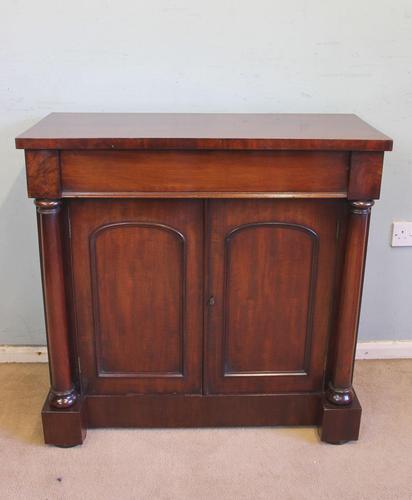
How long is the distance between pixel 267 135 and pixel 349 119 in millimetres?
397

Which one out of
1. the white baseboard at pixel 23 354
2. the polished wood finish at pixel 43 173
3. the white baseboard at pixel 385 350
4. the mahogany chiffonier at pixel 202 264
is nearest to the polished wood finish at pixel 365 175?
the mahogany chiffonier at pixel 202 264

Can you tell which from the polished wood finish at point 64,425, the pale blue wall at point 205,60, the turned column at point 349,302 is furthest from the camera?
the pale blue wall at point 205,60

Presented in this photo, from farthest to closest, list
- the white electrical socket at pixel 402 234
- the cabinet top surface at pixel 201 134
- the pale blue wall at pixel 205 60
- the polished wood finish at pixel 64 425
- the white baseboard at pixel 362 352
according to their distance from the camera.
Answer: the white baseboard at pixel 362 352 < the white electrical socket at pixel 402 234 < the pale blue wall at pixel 205 60 < the polished wood finish at pixel 64 425 < the cabinet top surface at pixel 201 134

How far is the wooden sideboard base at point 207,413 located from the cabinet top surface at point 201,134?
0.73 meters

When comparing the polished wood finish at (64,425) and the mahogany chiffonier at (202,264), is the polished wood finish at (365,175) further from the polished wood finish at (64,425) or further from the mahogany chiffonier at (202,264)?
the polished wood finish at (64,425)

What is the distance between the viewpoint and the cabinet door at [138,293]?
5.34 feet

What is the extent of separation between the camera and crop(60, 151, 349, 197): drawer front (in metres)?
1.53

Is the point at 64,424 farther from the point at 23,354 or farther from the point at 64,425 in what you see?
the point at 23,354

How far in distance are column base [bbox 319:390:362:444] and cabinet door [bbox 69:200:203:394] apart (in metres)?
0.36

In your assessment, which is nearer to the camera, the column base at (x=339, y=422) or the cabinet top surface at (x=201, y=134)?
the cabinet top surface at (x=201, y=134)

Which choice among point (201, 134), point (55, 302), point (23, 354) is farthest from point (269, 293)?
point (23, 354)

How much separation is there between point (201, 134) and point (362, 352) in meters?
1.10

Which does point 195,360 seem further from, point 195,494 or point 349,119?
point 349,119

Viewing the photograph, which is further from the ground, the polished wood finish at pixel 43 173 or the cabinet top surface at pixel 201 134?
the cabinet top surface at pixel 201 134
